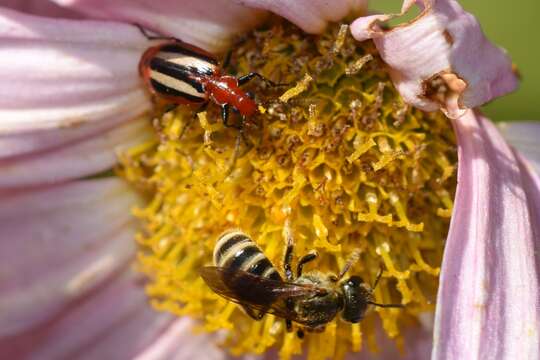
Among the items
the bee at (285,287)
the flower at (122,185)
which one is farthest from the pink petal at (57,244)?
the bee at (285,287)

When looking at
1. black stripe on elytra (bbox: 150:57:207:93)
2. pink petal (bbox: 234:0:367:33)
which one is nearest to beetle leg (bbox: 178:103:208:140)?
black stripe on elytra (bbox: 150:57:207:93)

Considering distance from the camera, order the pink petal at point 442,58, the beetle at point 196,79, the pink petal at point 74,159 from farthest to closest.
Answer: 1. the pink petal at point 74,159
2. the beetle at point 196,79
3. the pink petal at point 442,58

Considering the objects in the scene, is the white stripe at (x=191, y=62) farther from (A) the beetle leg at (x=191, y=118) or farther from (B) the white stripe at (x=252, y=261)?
(B) the white stripe at (x=252, y=261)

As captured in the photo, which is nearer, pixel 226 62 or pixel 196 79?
pixel 196 79

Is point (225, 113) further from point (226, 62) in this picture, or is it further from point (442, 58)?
point (442, 58)

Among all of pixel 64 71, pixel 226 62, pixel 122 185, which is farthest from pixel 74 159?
pixel 226 62

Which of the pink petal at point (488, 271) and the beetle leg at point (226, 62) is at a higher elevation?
the beetle leg at point (226, 62)

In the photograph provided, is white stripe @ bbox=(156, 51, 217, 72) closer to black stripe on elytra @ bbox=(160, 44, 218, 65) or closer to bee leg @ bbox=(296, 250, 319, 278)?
black stripe on elytra @ bbox=(160, 44, 218, 65)

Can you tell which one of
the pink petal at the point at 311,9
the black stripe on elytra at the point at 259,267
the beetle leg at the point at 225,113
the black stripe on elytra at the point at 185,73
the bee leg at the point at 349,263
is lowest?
the bee leg at the point at 349,263
